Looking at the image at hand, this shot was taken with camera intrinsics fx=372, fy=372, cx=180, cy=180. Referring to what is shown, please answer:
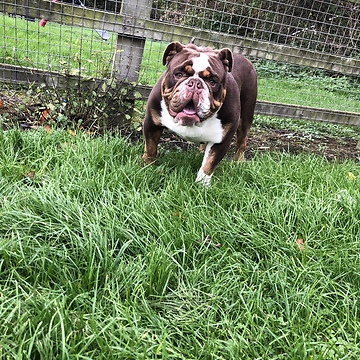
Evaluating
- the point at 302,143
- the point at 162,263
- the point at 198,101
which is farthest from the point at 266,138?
the point at 162,263

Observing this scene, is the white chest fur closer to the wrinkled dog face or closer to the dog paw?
the wrinkled dog face

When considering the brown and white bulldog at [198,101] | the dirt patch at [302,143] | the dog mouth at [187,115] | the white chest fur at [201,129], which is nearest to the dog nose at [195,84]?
the brown and white bulldog at [198,101]

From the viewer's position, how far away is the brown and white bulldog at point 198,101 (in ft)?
8.01

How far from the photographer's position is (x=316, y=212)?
252 cm

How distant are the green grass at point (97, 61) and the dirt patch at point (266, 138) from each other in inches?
17.6

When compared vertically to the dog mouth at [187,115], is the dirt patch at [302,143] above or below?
below

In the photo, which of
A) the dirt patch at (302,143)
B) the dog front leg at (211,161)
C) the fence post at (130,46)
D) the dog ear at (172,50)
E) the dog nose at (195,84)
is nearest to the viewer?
the dog nose at (195,84)

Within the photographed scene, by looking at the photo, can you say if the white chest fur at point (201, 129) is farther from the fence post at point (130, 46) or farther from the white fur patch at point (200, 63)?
the fence post at point (130, 46)

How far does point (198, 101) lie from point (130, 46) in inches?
59.5

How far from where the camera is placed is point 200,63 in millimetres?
2475

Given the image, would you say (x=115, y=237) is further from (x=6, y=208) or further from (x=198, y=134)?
(x=198, y=134)

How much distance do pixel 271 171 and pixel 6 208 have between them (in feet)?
6.98

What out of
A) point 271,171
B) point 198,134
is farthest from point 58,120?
point 271,171

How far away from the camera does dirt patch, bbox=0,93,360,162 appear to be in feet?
11.9
